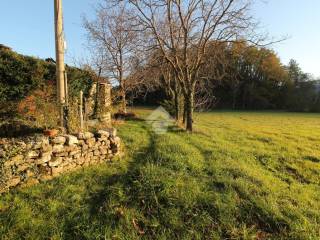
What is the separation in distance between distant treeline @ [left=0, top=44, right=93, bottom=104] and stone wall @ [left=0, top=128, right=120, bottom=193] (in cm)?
331

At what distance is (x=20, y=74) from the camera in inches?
305

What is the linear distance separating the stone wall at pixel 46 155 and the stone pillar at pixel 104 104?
4280 millimetres

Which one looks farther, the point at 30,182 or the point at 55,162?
the point at 55,162

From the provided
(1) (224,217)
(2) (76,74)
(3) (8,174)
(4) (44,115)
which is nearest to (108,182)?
(3) (8,174)

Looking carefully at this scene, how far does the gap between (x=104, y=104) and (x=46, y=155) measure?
6.33 meters

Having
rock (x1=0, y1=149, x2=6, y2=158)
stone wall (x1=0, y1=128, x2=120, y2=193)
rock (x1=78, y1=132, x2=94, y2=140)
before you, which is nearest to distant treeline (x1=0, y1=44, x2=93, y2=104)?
rock (x1=78, y1=132, x2=94, y2=140)

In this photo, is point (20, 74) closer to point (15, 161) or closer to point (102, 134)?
point (102, 134)

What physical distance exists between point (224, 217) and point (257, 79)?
4319 centimetres

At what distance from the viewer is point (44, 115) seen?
6238 millimetres

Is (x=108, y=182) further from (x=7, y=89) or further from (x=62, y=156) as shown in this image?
(x=7, y=89)

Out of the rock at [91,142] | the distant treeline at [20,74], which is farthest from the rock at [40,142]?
the distant treeline at [20,74]

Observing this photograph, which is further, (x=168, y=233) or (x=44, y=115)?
(x=44, y=115)

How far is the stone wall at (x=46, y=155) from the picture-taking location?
395 centimetres

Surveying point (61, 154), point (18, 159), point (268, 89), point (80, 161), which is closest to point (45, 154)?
point (61, 154)
